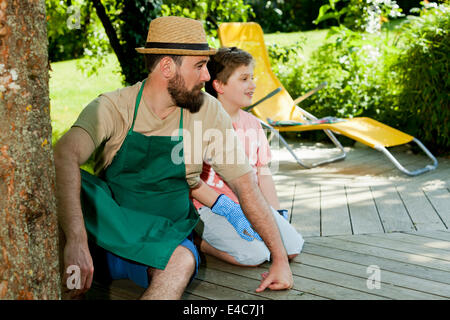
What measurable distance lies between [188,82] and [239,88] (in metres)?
1.04

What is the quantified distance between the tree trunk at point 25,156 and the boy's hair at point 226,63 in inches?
75.6

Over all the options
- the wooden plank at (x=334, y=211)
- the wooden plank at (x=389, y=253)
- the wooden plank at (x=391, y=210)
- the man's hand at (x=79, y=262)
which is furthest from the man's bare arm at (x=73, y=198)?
the wooden plank at (x=391, y=210)

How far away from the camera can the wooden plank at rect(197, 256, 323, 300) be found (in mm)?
2173

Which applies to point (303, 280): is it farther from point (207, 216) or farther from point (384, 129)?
point (384, 129)

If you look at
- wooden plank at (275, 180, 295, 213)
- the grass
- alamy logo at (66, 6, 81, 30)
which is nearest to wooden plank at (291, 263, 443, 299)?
wooden plank at (275, 180, 295, 213)

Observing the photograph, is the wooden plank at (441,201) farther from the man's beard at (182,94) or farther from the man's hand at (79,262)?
the man's hand at (79,262)

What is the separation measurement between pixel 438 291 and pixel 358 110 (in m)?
3.64

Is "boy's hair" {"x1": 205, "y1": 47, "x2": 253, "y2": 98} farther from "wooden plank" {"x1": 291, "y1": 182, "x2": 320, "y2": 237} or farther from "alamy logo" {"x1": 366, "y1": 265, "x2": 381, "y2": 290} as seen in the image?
"alamy logo" {"x1": 366, "y1": 265, "x2": 381, "y2": 290}

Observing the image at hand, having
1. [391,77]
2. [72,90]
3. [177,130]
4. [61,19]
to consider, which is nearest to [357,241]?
[177,130]

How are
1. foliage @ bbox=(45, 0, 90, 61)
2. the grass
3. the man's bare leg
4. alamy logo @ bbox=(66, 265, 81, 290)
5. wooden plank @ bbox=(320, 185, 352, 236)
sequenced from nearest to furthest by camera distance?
alamy logo @ bbox=(66, 265, 81, 290), the man's bare leg, wooden plank @ bbox=(320, 185, 352, 236), foliage @ bbox=(45, 0, 90, 61), the grass

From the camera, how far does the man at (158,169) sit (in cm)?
195

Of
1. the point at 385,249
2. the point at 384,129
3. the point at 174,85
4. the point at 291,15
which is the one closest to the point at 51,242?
Result: the point at 174,85

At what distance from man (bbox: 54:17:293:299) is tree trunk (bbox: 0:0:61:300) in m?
0.59

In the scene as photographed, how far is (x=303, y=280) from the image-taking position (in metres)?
2.34
